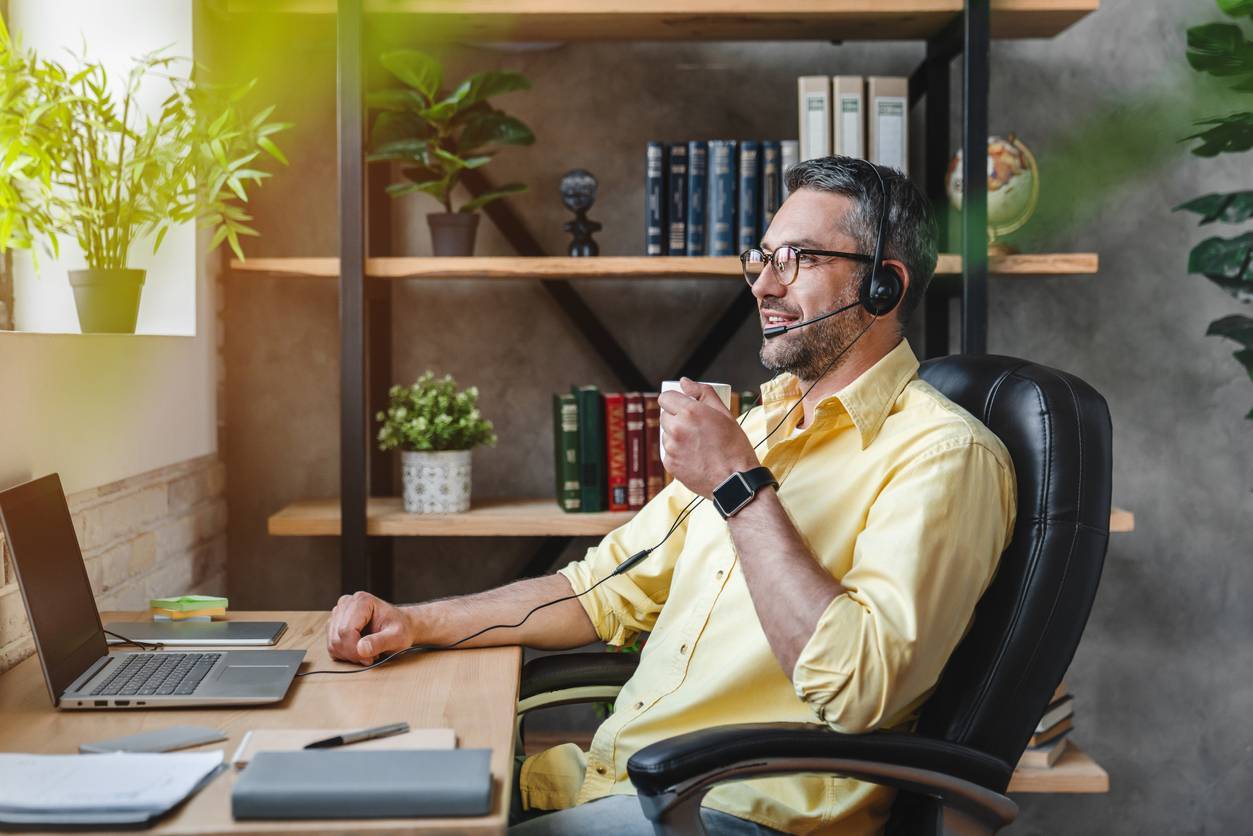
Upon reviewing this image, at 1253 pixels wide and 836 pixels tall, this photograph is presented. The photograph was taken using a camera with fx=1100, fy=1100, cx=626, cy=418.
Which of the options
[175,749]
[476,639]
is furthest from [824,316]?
[175,749]

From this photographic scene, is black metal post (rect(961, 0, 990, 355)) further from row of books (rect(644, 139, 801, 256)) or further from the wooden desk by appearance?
the wooden desk

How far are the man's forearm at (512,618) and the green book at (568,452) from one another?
0.53 meters

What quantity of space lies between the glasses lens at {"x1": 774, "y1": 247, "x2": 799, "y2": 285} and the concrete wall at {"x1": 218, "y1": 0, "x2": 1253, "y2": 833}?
0.98 m

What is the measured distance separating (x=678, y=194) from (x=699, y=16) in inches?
13.6

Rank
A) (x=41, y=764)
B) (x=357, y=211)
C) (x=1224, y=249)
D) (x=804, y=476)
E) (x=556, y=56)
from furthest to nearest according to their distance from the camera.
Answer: (x=556, y=56), (x=1224, y=249), (x=357, y=211), (x=804, y=476), (x=41, y=764)

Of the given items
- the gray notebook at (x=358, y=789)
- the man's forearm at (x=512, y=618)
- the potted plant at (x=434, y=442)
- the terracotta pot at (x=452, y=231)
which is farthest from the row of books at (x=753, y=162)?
the gray notebook at (x=358, y=789)

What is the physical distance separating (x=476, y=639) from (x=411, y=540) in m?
1.05

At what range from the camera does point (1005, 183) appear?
2.22 metres

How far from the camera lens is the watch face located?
1283 millimetres

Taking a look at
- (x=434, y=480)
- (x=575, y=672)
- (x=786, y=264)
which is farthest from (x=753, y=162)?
(x=575, y=672)

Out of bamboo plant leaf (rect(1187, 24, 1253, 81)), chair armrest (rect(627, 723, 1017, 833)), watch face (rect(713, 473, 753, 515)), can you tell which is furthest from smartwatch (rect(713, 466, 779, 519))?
bamboo plant leaf (rect(1187, 24, 1253, 81))

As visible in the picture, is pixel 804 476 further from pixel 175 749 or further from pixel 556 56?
pixel 556 56

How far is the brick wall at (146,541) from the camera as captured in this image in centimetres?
145

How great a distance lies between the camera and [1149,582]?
2568mm
